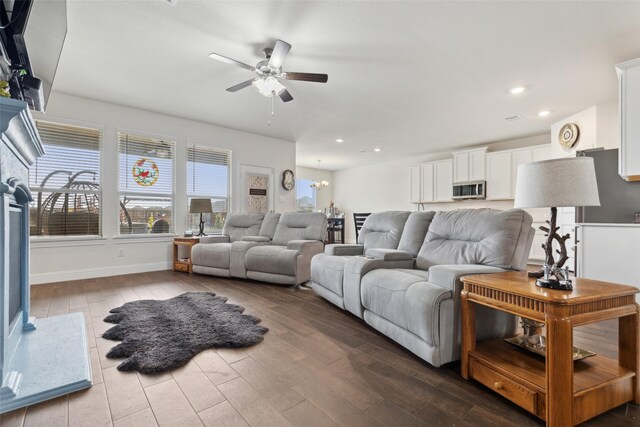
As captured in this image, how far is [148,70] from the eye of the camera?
3389 millimetres

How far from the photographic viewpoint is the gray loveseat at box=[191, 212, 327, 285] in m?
3.75

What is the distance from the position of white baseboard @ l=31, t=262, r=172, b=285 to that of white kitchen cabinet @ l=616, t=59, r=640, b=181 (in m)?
6.20

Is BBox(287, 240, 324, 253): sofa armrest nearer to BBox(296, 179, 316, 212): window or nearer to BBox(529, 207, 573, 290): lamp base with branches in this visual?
BBox(529, 207, 573, 290): lamp base with branches

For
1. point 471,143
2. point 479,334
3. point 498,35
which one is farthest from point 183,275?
point 471,143

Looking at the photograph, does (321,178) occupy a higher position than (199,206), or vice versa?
(321,178)

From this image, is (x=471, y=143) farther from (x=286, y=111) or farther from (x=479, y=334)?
(x=479, y=334)

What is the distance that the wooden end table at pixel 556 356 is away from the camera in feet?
3.92

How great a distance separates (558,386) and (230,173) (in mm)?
5543

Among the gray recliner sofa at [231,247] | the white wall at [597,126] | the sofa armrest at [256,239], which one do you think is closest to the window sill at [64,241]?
the gray recliner sofa at [231,247]

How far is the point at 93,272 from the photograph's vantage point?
425 cm

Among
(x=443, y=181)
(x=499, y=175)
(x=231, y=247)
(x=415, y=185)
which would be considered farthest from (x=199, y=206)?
(x=499, y=175)

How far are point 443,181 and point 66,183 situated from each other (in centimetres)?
738

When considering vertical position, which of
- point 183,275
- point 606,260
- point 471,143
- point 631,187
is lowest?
point 183,275

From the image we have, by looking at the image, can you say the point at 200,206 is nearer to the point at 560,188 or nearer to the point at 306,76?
the point at 306,76
